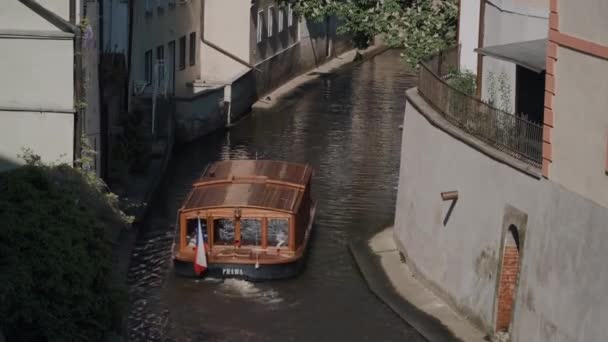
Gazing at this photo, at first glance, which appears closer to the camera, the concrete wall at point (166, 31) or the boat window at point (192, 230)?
the boat window at point (192, 230)

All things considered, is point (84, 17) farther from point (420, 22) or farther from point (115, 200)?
point (420, 22)

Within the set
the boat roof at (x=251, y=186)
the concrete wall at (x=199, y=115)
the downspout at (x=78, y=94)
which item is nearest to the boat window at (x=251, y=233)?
the boat roof at (x=251, y=186)

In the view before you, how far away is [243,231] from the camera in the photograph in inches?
1273

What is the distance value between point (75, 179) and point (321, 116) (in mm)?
25159

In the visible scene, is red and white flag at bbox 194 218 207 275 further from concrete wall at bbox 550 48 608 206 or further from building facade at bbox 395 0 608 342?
concrete wall at bbox 550 48 608 206

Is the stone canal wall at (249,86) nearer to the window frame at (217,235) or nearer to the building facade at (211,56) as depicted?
the building facade at (211,56)

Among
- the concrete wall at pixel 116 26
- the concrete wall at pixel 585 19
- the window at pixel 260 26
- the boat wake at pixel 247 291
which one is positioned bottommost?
the boat wake at pixel 247 291

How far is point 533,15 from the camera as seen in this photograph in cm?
3161

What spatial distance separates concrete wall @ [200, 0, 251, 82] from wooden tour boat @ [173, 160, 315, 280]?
23.9 meters

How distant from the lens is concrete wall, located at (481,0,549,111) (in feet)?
103

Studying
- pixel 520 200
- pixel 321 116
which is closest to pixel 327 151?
pixel 321 116

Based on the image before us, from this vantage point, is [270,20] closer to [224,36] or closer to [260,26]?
[260,26]

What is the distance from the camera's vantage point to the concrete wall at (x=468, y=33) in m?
35.8

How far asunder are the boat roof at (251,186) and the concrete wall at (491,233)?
2.61 m
